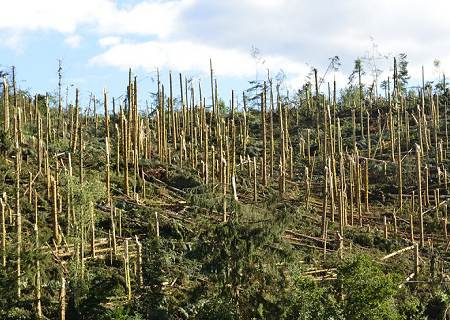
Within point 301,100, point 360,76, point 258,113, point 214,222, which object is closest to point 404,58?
point 360,76

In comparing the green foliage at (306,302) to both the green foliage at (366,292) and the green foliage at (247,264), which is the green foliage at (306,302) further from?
the green foliage at (366,292)

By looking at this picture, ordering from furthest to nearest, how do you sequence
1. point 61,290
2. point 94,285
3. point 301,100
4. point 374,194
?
point 301,100
point 374,194
point 94,285
point 61,290

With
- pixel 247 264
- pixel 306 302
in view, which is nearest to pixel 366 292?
pixel 306 302

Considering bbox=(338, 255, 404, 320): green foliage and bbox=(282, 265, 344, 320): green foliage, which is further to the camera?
bbox=(338, 255, 404, 320): green foliage

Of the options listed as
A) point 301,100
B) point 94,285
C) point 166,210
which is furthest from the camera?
point 301,100

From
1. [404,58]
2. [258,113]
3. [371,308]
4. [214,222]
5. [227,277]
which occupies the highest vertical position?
[404,58]

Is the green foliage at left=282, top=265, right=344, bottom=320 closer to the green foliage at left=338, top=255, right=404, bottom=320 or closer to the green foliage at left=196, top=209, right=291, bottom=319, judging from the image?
the green foliage at left=196, top=209, right=291, bottom=319

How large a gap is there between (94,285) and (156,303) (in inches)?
56.8

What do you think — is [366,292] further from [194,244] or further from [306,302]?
[194,244]

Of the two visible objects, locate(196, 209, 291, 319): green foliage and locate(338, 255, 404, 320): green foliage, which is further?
locate(338, 255, 404, 320): green foliage

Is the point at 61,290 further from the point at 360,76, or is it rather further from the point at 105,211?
the point at 360,76

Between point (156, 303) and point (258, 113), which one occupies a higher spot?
point (258, 113)

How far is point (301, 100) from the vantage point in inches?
1671

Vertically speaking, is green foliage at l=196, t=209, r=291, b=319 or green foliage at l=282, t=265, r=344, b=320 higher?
green foliage at l=196, t=209, r=291, b=319
